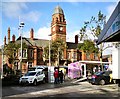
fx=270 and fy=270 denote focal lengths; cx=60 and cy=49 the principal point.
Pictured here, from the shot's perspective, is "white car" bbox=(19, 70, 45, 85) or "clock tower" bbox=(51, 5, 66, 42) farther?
"clock tower" bbox=(51, 5, 66, 42)

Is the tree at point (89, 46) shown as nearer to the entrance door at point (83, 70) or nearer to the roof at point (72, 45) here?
the entrance door at point (83, 70)

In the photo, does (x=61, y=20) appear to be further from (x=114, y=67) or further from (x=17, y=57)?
(x=114, y=67)

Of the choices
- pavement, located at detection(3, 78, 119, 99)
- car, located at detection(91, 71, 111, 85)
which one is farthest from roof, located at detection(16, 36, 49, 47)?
pavement, located at detection(3, 78, 119, 99)

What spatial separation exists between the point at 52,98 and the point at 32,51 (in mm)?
56009

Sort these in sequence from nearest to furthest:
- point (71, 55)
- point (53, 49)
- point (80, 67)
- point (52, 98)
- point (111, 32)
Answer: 1. point (111, 32)
2. point (52, 98)
3. point (80, 67)
4. point (53, 49)
5. point (71, 55)

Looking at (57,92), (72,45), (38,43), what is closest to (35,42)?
(38,43)

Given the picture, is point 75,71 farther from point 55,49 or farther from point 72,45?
point 72,45

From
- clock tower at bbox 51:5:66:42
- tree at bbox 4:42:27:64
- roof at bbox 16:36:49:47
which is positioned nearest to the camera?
tree at bbox 4:42:27:64

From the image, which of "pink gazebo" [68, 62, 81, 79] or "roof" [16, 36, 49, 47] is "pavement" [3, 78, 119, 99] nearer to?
"pink gazebo" [68, 62, 81, 79]

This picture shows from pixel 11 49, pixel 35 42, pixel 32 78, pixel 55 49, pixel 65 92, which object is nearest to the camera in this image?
pixel 65 92

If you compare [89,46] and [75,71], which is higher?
[89,46]

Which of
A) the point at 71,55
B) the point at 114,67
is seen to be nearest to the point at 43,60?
the point at 71,55

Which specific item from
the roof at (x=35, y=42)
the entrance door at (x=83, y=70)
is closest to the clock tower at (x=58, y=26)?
the roof at (x=35, y=42)

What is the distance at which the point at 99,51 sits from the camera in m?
37.8
